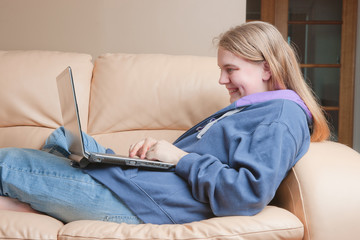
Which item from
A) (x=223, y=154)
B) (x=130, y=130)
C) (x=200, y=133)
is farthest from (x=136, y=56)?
(x=223, y=154)

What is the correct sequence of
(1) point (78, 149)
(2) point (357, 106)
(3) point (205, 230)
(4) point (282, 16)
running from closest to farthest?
(3) point (205, 230) < (1) point (78, 149) < (2) point (357, 106) < (4) point (282, 16)

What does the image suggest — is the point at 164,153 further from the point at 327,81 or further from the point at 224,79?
the point at 327,81

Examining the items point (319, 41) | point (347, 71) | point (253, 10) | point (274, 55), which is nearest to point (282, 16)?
point (253, 10)

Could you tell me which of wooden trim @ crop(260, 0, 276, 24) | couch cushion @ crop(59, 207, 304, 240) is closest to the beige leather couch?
couch cushion @ crop(59, 207, 304, 240)

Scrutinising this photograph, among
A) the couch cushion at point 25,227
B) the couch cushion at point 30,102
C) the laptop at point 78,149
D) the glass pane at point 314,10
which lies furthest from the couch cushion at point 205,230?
the glass pane at point 314,10

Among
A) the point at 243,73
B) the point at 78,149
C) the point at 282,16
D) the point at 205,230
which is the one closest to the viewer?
the point at 205,230

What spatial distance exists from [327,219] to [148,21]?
5.10 feet

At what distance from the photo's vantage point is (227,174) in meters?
1.02

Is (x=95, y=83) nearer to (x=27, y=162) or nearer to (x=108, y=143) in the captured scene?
(x=108, y=143)

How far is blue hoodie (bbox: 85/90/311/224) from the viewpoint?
1.01 metres

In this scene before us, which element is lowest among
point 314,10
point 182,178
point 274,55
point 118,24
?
point 182,178

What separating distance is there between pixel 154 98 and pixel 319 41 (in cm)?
278

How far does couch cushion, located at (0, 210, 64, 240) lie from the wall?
1.39m

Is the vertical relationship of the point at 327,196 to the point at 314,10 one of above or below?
below
